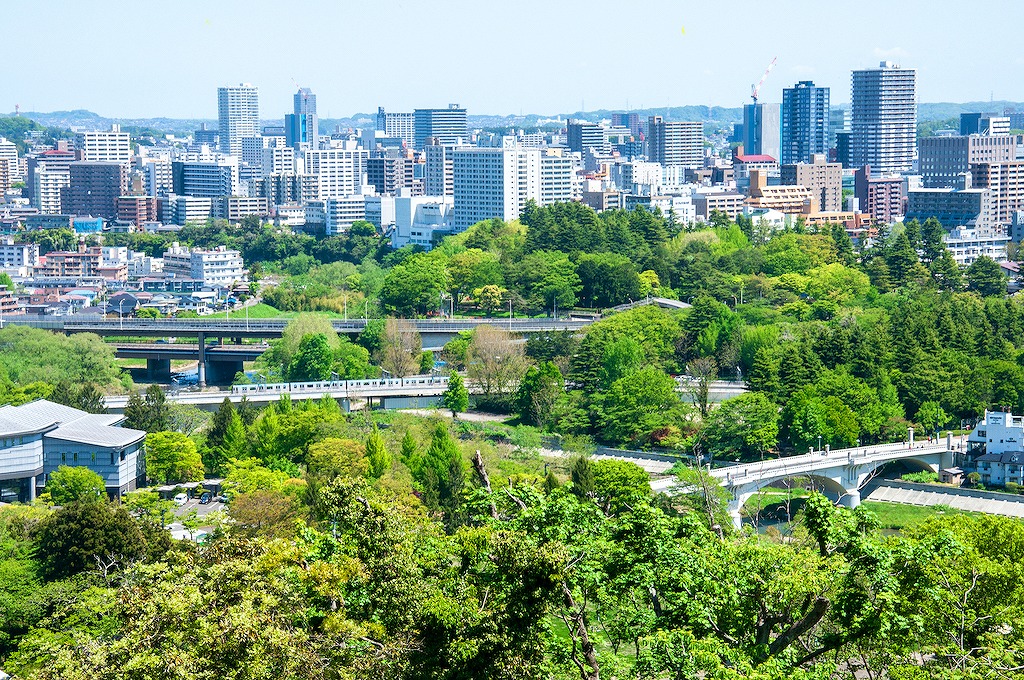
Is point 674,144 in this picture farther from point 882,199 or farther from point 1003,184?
point 1003,184

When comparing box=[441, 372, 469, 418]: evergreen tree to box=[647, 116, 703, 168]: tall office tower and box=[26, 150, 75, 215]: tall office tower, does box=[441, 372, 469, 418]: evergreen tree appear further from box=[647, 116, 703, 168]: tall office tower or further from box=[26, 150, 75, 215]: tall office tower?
box=[647, 116, 703, 168]: tall office tower

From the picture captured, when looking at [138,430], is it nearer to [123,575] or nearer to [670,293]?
[123,575]

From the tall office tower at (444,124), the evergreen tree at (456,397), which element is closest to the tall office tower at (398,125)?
the tall office tower at (444,124)

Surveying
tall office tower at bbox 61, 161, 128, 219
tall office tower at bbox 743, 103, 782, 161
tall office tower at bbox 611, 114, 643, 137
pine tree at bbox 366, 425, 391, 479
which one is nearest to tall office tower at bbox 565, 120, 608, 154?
tall office tower at bbox 743, 103, 782, 161

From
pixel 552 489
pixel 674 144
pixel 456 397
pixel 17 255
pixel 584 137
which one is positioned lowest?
pixel 456 397

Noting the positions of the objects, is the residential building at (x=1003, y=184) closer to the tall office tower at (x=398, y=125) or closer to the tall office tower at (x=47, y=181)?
the tall office tower at (x=47, y=181)

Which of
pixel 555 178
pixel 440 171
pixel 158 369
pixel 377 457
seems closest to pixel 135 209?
pixel 440 171
